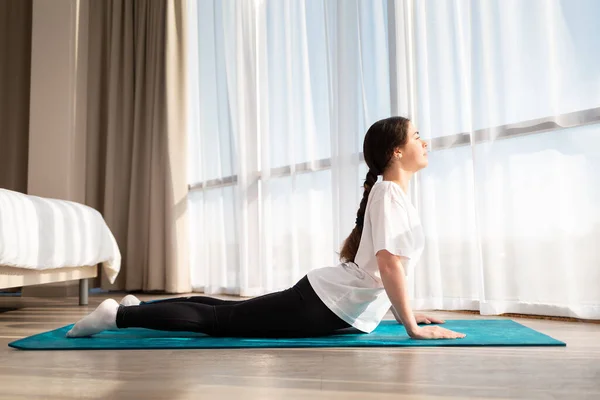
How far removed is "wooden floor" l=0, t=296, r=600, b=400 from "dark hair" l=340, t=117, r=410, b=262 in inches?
16.8

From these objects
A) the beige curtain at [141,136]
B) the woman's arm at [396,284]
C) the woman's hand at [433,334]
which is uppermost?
the beige curtain at [141,136]

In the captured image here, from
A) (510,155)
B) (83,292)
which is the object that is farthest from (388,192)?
(83,292)

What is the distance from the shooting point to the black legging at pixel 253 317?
1701 millimetres

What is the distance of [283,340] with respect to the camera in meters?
1.70

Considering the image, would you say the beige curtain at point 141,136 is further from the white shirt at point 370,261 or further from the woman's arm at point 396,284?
the woman's arm at point 396,284

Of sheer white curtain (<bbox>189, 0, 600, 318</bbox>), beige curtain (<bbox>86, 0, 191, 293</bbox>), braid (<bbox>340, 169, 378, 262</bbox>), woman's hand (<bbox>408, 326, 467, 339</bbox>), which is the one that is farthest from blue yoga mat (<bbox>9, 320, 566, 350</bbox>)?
beige curtain (<bbox>86, 0, 191, 293</bbox>)

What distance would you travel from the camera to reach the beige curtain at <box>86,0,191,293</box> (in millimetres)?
4129

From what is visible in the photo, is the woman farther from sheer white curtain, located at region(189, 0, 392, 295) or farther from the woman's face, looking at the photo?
sheer white curtain, located at region(189, 0, 392, 295)

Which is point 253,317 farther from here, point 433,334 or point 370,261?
point 433,334

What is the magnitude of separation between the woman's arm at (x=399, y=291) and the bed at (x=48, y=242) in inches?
60.4

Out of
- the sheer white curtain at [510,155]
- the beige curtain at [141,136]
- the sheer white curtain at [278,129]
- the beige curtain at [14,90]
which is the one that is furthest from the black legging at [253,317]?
the beige curtain at [14,90]

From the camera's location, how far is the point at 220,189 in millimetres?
3996

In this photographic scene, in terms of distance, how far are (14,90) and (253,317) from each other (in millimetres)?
3840

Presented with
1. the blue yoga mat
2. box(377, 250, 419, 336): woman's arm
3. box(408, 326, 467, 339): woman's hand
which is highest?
box(377, 250, 419, 336): woman's arm
